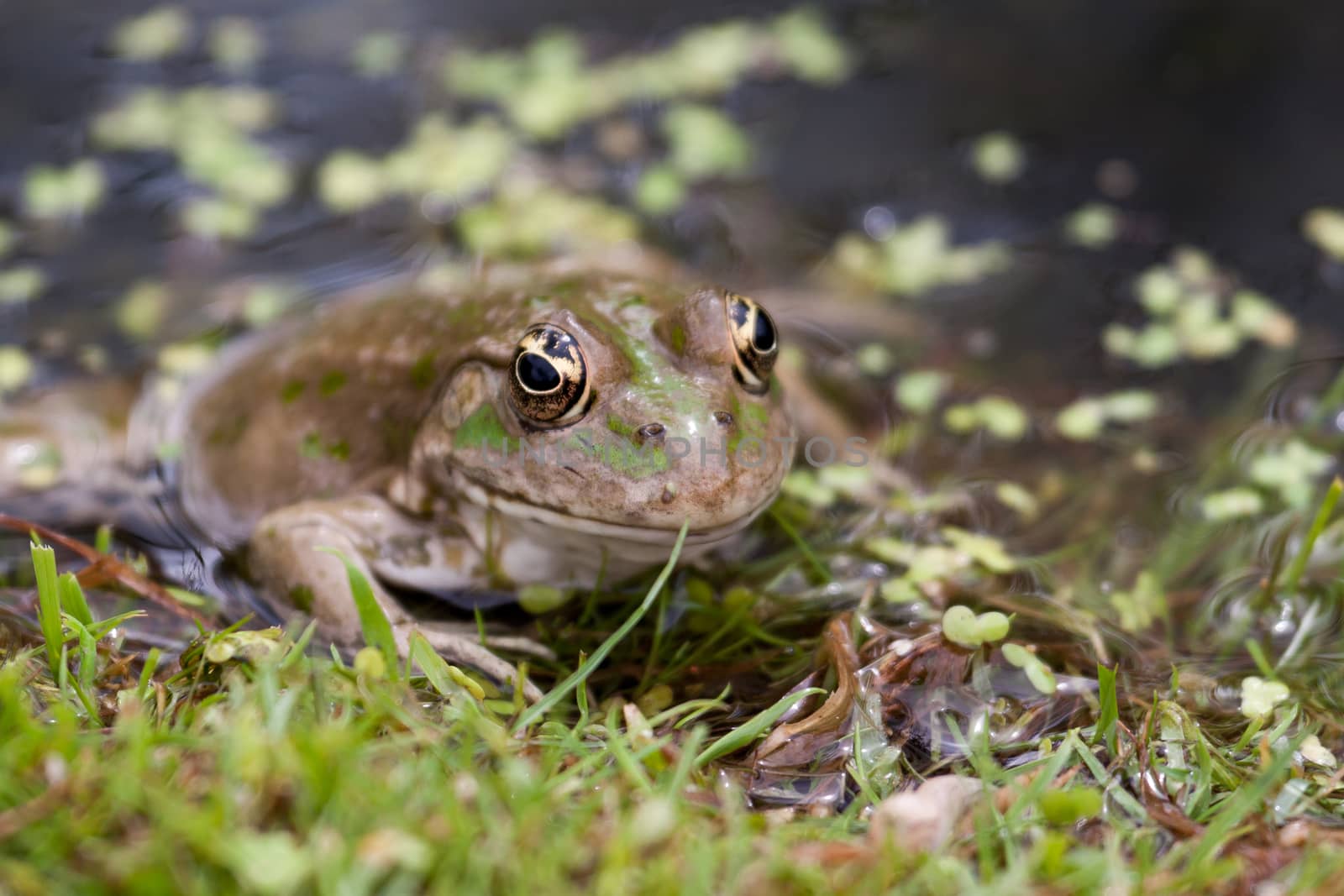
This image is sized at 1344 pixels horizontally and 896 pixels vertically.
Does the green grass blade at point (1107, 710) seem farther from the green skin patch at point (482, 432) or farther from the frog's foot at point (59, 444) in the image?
the frog's foot at point (59, 444)

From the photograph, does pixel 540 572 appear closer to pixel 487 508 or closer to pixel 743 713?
pixel 487 508

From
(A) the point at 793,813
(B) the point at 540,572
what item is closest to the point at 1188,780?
(A) the point at 793,813

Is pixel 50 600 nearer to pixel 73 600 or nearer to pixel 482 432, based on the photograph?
pixel 73 600

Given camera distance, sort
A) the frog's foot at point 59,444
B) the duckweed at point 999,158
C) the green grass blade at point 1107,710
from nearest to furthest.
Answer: the green grass blade at point 1107,710 → the frog's foot at point 59,444 → the duckweed at point 999,158

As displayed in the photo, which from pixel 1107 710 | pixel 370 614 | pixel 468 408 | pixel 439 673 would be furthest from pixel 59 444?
pixel 1107 710

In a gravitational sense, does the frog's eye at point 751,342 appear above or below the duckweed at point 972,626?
above

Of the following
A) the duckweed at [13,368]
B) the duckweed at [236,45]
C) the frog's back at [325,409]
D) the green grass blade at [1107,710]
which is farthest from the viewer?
the duckweed at [236,45]

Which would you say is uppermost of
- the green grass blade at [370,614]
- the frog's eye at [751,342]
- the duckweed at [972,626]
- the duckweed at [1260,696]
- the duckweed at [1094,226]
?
the frog's eye at [751,342]

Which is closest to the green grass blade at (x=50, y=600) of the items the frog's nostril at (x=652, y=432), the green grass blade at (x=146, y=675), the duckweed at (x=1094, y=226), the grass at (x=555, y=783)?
the grass at (x=555, y=783)
